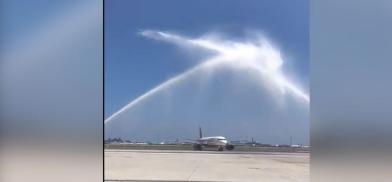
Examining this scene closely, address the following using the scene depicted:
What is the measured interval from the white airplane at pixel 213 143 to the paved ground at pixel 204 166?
0.03m

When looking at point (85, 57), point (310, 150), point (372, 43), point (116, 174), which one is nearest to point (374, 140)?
point (310, 150)

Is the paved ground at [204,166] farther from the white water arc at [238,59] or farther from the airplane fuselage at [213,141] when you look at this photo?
the white water arc at [238,59]

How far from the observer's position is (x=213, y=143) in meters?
1.89

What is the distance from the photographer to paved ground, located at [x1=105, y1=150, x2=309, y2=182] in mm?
1966

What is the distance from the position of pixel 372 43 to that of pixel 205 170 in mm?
959

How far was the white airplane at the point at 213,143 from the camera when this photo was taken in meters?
1.90

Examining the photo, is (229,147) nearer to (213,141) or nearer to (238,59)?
(213,141)

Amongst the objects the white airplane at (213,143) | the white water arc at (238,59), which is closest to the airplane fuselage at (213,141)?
the white airplane at (213,143)

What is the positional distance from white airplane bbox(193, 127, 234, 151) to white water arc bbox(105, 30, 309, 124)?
28cm

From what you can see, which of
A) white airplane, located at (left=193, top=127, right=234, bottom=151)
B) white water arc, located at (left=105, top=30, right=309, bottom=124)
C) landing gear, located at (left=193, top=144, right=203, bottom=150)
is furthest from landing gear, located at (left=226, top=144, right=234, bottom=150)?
white water arc, located at (left=105, top=30, right=309, bottom=124)

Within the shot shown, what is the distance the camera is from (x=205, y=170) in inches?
78.8

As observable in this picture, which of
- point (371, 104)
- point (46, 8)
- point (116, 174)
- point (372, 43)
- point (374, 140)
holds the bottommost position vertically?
point (116, 174)

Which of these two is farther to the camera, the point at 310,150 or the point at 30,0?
the point at 30,0

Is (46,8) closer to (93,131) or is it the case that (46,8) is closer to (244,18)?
(93,131)
